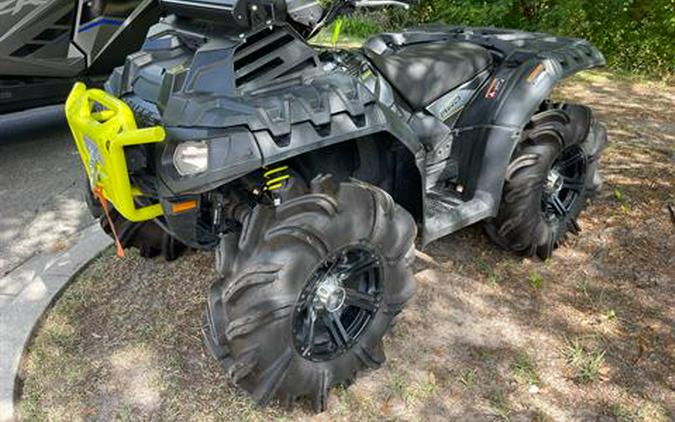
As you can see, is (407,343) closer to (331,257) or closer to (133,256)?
(331,257)

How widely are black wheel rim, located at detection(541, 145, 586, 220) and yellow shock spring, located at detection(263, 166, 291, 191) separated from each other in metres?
1.82

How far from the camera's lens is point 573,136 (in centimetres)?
375

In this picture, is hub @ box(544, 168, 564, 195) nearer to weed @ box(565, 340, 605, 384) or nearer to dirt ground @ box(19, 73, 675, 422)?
dirt ground @ box(19, 73, 675, 422)

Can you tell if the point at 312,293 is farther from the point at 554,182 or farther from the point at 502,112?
the point at 554,182

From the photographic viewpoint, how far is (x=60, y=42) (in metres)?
5.40

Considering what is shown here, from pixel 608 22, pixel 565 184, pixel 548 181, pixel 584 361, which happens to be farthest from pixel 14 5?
pixel 608 22

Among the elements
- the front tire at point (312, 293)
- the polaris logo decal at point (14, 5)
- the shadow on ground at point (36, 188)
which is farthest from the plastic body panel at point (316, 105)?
the polaris logo decal at point (14, 5)

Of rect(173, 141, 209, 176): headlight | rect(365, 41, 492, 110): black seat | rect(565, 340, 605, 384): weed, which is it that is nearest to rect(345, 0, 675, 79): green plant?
rect(365, 41, 492, 110): black seat

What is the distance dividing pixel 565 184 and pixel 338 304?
79.8 inches

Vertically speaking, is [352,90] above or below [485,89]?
above

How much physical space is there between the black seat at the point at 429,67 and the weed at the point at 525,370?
140 cm

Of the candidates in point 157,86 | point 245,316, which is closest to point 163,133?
point 157,86

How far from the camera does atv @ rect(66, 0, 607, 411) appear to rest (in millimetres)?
2361

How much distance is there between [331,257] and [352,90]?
701mm
